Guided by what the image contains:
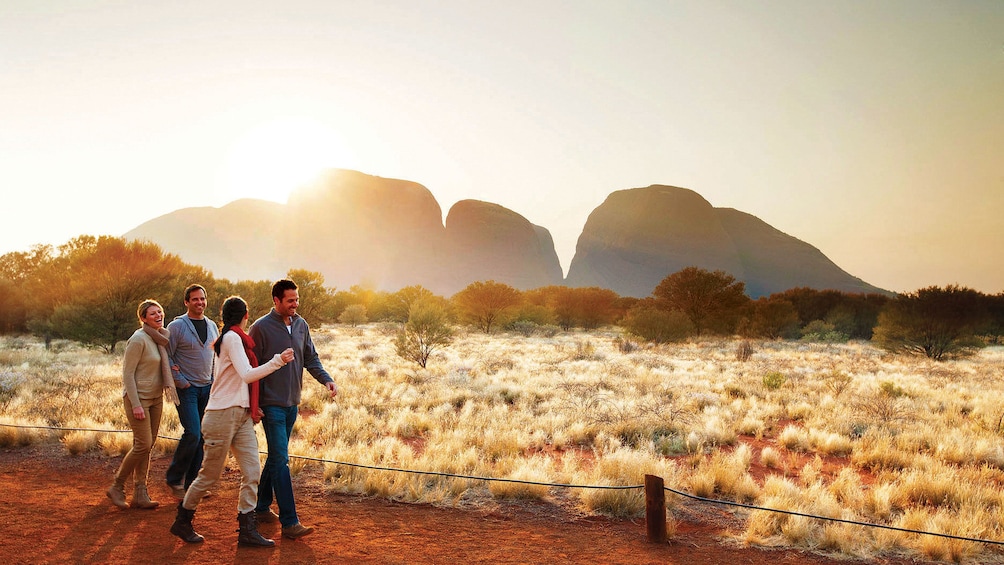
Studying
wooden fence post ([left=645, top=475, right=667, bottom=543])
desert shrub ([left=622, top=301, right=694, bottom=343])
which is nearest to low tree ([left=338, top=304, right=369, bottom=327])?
desert shrub ([left=622, top=301, right=694, bottom=343])

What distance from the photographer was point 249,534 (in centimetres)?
443

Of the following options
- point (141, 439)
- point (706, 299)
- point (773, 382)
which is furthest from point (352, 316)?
point (141, 439)

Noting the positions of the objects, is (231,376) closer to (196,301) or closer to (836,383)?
(196,301)

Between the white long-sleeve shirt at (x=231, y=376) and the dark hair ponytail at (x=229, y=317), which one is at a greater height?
the dark hair ponytail at (x=229, y=317)

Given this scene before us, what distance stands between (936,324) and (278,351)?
3135 cm

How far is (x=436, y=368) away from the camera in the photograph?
18.1 metres

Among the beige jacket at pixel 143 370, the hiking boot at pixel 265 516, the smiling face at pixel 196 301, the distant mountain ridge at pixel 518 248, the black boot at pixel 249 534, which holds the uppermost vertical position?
the distant mountain ridge at pixel 518 248

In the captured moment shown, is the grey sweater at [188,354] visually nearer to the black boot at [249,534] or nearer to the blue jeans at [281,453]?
the blue jeans at [281,453]

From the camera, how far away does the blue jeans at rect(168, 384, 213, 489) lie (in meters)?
5.61

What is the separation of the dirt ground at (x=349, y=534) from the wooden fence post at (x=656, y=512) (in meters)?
0.10

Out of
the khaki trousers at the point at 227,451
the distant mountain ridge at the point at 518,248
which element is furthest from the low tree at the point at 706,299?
the distant mountain ridge at the point at 518,248

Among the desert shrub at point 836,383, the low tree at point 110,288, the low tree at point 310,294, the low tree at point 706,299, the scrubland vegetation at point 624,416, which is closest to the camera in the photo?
the scrubland vegetation at point 624,416

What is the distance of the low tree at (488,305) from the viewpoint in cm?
4394

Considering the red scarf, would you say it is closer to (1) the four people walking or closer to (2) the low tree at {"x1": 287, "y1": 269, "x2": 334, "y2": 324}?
(1) the four people walking
